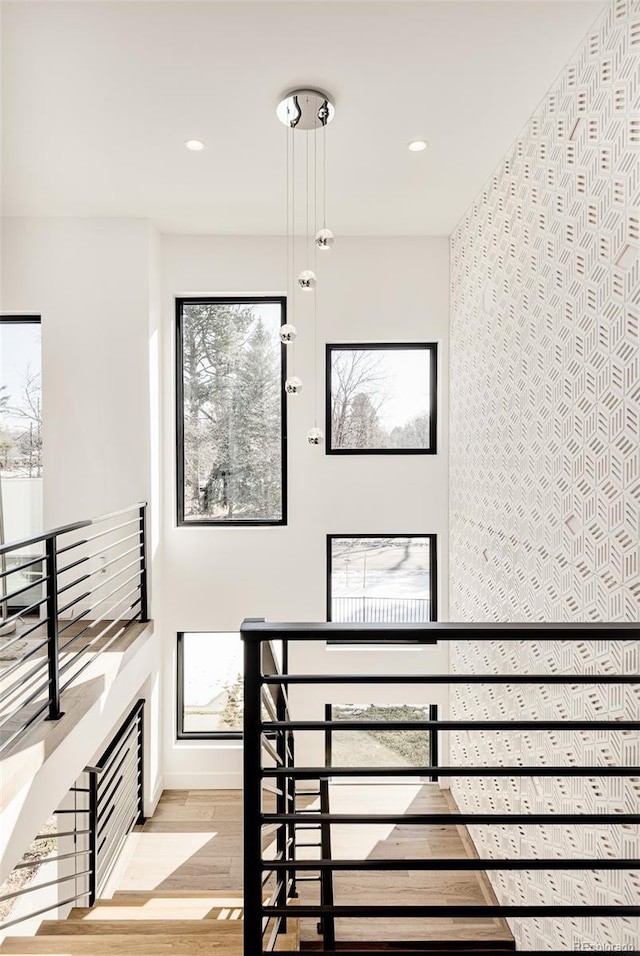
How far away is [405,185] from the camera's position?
326cm

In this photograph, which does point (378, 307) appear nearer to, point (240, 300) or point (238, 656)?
point (240, 300)

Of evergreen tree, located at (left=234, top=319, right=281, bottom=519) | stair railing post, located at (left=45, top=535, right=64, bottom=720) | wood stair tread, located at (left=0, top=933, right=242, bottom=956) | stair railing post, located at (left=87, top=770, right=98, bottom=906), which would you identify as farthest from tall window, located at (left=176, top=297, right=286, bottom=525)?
wood stair tread, located at (left=0, top=933, right=242, bottom=956)

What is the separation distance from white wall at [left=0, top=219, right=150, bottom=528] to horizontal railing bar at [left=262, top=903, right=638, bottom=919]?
2847mm

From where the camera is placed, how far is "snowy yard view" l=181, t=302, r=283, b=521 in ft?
13.6

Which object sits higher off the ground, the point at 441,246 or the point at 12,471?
the point at 441,246

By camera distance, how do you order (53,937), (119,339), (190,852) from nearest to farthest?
(53,937) < (190,852) < (119,339)

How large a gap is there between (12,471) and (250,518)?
1723 mm

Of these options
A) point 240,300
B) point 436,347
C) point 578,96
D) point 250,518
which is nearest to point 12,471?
point 250,518

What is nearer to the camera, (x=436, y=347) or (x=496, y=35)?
(x=496, y=35)

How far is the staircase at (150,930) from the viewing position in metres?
2.19

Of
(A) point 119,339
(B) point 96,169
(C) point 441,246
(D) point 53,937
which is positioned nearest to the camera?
(D) point 53,937

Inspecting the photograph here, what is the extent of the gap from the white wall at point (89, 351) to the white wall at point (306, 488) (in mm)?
321

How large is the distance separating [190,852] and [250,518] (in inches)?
87.8

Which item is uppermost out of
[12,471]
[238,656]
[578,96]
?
[578,96]
